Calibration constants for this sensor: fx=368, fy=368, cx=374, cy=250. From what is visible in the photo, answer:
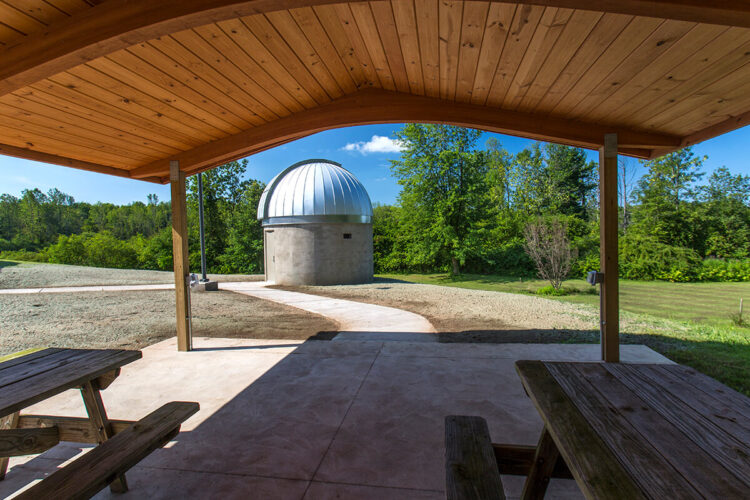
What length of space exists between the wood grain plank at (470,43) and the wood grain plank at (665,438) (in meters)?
2.09

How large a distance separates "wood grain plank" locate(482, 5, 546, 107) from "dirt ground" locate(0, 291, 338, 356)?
4085 mm

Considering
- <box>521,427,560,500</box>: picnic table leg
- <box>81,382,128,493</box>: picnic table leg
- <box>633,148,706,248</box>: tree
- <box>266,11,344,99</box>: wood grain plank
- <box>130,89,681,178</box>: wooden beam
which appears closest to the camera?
<box>521,427,560,500</box>: picnic table leg

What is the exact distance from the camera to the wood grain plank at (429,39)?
88.7 inches

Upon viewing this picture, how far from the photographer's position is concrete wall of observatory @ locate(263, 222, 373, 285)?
12805 mm

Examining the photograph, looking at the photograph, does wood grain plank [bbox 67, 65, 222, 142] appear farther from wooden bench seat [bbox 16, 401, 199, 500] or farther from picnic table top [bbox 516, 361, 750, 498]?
picnic table top [bbox 516, 361, 750, 498]

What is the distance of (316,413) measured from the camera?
2951 millimetres

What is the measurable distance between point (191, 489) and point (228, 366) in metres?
2.16

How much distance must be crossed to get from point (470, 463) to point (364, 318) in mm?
5713

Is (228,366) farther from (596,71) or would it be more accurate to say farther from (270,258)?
(270,258)

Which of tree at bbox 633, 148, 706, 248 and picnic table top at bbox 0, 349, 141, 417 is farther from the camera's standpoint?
tree at bbox 633, 148, 706, 248

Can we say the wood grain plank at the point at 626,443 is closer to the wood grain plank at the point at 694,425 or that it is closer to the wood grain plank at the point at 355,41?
the wood grain plank at the point at 694,425

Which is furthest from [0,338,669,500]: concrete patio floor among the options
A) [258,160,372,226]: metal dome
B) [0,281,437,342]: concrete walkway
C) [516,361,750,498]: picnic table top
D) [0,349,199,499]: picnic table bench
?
[258,160,372,226]: metal dome

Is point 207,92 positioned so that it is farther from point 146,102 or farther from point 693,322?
point 693,322

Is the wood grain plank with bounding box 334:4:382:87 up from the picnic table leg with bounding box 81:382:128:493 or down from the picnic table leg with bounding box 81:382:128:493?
up
